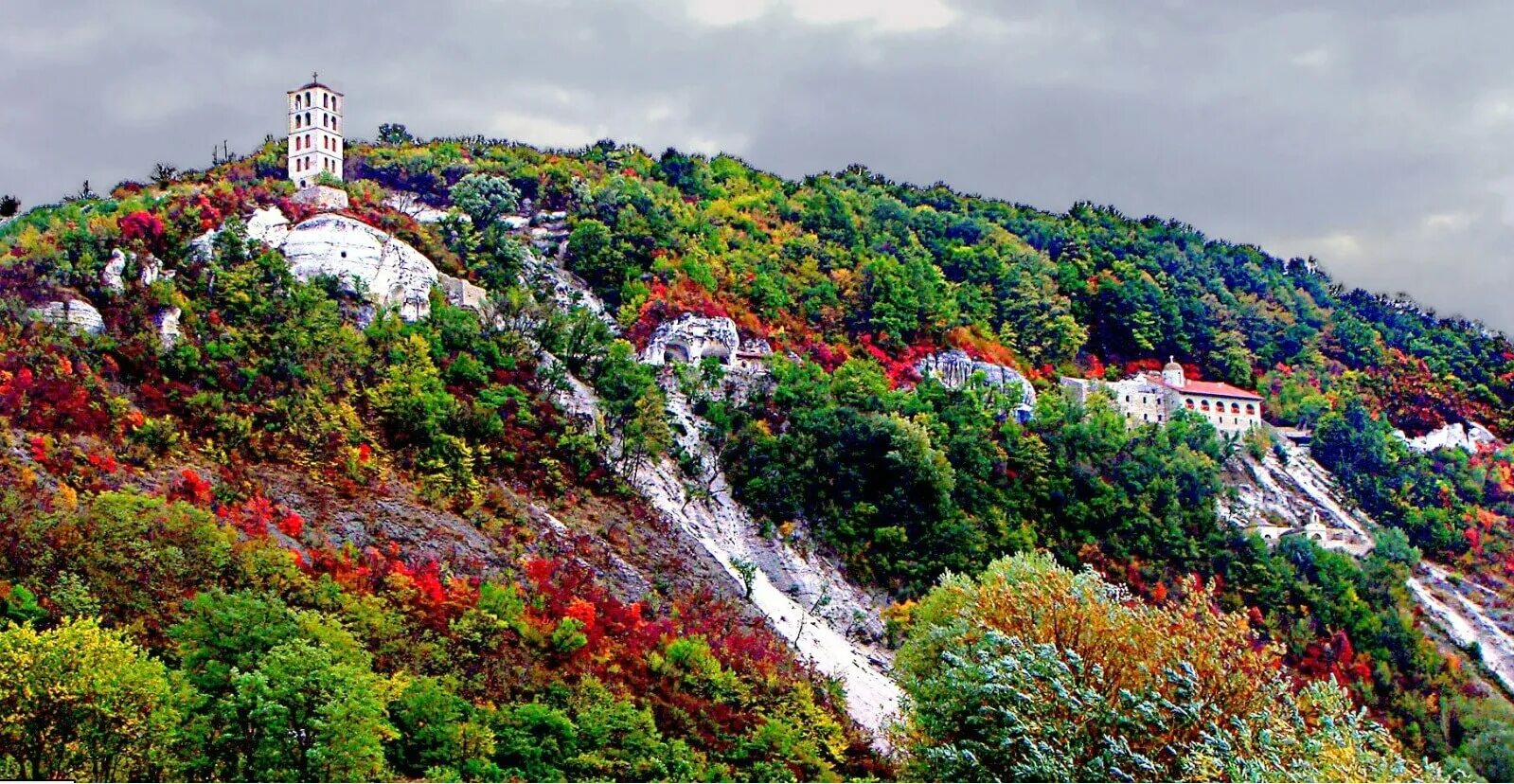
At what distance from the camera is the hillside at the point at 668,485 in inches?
1003

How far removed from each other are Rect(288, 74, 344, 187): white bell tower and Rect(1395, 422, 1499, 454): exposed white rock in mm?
51764

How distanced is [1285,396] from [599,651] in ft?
157

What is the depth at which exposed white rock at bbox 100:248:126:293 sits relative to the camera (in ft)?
131

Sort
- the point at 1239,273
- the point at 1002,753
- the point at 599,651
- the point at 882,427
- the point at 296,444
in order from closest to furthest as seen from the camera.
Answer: the point at 1002,753 < the point at 599,651 < the point at 296,444 < the point at 882,427 < the point at 1239,273

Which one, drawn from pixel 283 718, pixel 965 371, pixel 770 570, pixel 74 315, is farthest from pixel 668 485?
pixel 283 718

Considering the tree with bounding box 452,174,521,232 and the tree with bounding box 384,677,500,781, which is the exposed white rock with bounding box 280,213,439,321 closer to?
the tree with bounding box 452,174,521,232

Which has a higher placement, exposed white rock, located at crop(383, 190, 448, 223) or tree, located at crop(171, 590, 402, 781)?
exposed white rock, located at crop(383, 190, 448, 223)

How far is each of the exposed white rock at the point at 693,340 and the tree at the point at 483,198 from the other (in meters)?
10.1

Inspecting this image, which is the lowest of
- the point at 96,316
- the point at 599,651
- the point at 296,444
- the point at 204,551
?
the point at 599,651

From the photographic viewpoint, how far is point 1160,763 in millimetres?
21312

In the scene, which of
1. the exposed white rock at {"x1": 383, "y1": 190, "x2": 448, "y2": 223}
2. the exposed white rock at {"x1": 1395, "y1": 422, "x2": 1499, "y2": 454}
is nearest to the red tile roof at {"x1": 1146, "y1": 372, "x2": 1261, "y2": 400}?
the exposed white rock at {"x1": 1395, "y1": 422, "x2": 1499, "y2": 454}

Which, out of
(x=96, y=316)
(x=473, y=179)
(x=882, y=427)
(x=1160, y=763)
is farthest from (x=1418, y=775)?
(x=473, y=179)

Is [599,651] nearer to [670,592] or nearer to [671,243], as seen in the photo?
[670,592]

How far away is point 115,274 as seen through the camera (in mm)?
40250
